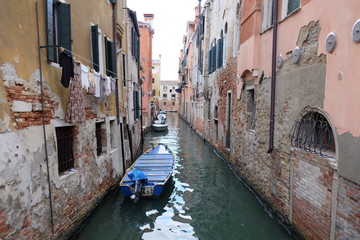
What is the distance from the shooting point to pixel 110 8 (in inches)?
282

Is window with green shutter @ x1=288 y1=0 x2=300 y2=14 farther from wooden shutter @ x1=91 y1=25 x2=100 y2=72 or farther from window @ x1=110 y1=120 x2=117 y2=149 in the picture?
window @ x1=110 y1=120 x2=117 y2=149

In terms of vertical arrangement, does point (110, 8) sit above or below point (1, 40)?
above

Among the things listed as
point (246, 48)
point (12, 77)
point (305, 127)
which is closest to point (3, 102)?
point (12, 77)

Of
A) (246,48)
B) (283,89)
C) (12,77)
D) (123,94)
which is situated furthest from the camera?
(123,94)

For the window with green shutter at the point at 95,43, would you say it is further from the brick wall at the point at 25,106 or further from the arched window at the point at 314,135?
the arched window at the point at 314,135

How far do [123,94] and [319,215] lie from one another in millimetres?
7119

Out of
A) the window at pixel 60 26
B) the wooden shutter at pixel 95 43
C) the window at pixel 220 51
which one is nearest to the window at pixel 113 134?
the wooden shutter at pixel 95 43

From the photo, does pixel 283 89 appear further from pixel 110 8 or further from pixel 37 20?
pixel 110 8

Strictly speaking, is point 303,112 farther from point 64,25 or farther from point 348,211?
point 64,25

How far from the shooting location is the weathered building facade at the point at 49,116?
292 centimetres

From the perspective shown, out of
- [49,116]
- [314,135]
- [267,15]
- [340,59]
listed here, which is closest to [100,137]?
[49,116]

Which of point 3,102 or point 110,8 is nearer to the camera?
point 3,102

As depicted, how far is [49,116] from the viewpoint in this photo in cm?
384

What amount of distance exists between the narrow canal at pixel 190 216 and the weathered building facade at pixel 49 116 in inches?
23.0
